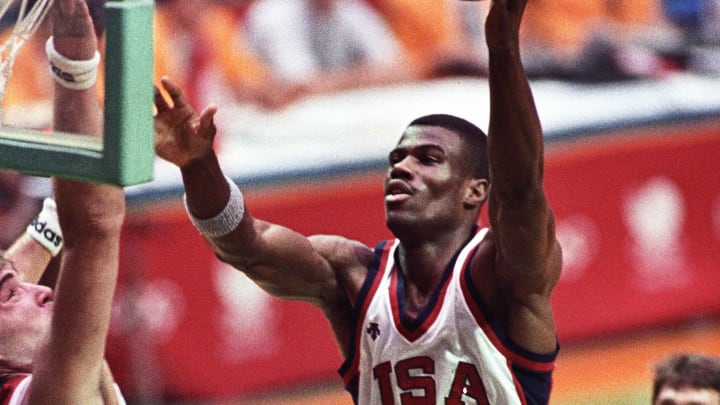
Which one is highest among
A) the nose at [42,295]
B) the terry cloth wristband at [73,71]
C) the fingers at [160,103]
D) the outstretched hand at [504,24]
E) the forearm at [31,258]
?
the outstretched hand at [504,24]

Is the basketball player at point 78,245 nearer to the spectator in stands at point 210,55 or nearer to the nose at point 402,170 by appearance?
the nose at point 402,170

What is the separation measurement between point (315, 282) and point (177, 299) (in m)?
3.83

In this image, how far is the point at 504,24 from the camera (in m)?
4.00

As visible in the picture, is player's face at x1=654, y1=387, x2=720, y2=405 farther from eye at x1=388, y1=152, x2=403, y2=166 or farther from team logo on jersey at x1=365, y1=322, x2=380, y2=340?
eye at x1=388, y1=152, x2=403, y2=166

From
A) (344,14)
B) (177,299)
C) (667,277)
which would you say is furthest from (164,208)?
(667,277)

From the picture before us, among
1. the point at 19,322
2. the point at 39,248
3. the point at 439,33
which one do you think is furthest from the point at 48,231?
the point at 439,33

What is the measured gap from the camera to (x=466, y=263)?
4680 millimetres

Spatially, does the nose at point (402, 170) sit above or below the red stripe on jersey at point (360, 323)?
above

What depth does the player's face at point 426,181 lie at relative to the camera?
15.4 feet

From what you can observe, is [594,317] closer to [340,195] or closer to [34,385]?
[340,195]

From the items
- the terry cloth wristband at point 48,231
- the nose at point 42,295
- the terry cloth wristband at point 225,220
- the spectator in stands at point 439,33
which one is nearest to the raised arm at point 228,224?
the terry cloth wristband at point 225,220

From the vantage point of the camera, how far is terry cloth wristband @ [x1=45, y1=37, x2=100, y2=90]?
347 cm

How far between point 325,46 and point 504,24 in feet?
17.2

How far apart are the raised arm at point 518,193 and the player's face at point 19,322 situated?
1445 mm
